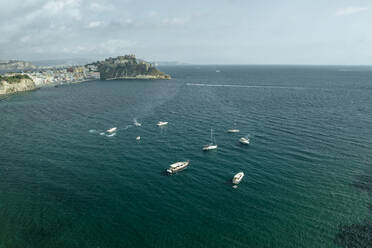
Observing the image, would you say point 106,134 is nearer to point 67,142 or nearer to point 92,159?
point 67,142

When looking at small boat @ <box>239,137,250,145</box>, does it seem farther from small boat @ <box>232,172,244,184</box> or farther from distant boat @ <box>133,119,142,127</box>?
distant boat @ <box>133,119,142,127</box>

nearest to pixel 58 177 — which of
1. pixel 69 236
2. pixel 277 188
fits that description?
pixel 69 236

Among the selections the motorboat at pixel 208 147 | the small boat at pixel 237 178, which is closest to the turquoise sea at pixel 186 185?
the small boat at pixel 237 178

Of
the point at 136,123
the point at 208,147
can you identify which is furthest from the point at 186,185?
the point at 136,123

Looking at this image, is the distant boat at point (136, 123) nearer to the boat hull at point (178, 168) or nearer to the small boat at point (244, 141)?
the small boat at point (244, 141)

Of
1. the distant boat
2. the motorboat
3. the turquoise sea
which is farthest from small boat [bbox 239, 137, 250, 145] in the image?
the distant boat

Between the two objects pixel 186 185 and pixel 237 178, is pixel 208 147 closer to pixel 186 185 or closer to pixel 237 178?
pixel 237 178
